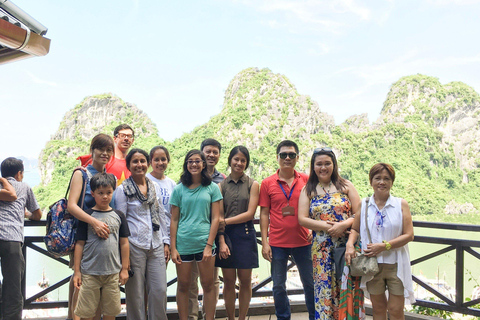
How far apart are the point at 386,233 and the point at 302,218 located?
0.53 m

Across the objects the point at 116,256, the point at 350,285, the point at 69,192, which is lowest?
the point at 350,285

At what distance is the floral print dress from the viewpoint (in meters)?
2.50

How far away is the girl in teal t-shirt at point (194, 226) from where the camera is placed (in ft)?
8.84

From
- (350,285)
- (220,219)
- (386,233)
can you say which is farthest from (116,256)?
(386,233)

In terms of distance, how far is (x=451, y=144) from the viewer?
65000 millimetres

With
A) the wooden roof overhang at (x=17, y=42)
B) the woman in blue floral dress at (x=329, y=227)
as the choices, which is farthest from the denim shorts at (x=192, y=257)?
the wooden roof overhang at (x=17, y=42)

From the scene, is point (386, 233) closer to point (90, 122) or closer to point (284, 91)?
point (90, 122)

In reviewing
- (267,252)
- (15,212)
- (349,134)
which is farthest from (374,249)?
(349,134)

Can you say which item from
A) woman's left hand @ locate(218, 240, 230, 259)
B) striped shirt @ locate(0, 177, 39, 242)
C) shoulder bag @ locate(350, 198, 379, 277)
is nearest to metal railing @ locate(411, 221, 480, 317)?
shoulder bag @ locate(350, 198, 379, 277)

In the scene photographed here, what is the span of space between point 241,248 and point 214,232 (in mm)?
241

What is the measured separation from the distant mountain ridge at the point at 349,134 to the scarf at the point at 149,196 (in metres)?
48.6

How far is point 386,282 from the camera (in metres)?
2.47

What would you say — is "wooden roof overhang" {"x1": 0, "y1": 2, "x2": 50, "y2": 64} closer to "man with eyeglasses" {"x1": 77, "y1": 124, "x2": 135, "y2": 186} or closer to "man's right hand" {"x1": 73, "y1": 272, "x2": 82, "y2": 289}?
"man with eyeglasses" {"x1": 77, "y1": 124, "x2": 135, "y2": 186}

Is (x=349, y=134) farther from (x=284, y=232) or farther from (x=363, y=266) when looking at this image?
(x=363, y=266)
